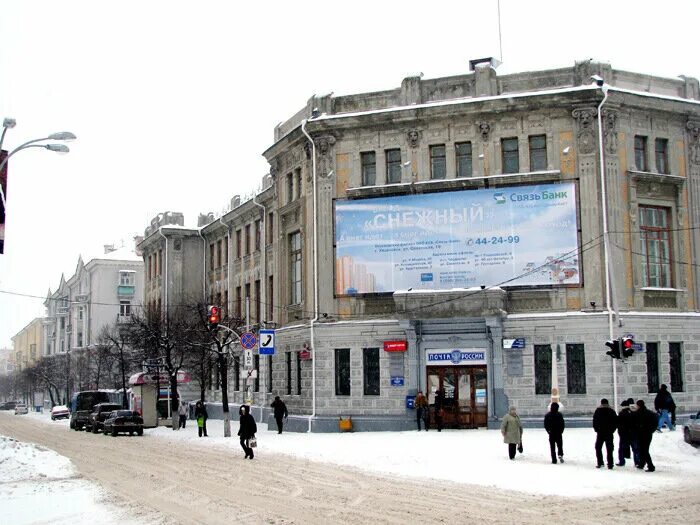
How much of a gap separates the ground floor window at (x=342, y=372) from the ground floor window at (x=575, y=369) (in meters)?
9.27

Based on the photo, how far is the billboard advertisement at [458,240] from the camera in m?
36.1

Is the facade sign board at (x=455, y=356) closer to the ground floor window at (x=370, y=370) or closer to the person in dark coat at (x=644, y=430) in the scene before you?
the ground floor window at (x=370, y=370)

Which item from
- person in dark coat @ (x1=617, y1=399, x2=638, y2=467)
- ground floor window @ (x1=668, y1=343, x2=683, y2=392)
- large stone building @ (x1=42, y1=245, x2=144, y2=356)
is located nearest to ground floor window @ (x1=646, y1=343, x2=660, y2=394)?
ground floor window @ (x1=668, y1=343, x2=683, y2=392)

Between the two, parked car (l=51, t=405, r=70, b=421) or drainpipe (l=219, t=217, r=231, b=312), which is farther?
parked car (l=51, t=405, r=70, b=421)

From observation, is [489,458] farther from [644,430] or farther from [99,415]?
[99,415]

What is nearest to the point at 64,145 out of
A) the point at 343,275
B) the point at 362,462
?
the point at 362,462

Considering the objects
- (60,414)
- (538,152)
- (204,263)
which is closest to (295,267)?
(538,152)

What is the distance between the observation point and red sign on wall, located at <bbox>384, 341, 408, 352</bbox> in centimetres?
3719

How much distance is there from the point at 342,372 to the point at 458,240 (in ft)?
25.0

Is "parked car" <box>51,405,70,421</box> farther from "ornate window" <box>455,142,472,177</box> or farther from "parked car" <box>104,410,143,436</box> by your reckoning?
"ornate window" <box>455,142,472,177</box>

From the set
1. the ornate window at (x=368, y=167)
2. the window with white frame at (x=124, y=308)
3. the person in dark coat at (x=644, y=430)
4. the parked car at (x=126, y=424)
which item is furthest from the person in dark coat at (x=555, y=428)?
the window with white frame at (x=124, y=308)

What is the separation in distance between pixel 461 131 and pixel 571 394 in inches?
462

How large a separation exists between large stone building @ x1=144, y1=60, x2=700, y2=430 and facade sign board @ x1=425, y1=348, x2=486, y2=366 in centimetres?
8

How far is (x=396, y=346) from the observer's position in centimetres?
3722
